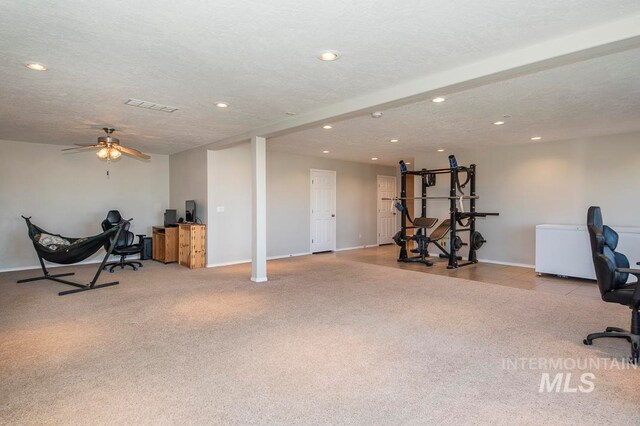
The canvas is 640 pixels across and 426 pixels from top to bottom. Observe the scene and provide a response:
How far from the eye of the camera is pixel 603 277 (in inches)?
120

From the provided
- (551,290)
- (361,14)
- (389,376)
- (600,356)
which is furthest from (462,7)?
(551,290)

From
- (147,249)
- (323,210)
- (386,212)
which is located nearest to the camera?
(147,249)

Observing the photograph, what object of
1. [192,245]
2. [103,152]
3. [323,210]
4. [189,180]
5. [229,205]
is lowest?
[192,245]

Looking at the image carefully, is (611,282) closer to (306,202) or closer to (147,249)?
(306,202)

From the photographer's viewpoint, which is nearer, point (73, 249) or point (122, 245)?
point (73, 249)

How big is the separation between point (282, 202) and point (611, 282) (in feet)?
20.6

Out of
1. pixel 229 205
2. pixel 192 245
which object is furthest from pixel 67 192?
pixel 229 205

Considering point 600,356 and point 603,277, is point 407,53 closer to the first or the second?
point 603,277

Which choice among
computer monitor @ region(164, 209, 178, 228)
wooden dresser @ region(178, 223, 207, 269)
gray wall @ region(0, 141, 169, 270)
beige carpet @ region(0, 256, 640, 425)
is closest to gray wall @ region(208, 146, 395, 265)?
wooden dresser @ region(178, 223, 207, 269)

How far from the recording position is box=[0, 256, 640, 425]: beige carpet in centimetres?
220

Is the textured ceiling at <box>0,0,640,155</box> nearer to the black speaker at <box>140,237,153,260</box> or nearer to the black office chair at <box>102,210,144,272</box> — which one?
the black office chair at <box>102,210,144,272</box>

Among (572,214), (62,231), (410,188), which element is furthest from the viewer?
(410,188)

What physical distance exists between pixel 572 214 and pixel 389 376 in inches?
228

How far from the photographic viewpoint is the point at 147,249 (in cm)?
788
